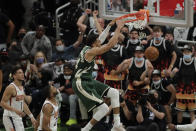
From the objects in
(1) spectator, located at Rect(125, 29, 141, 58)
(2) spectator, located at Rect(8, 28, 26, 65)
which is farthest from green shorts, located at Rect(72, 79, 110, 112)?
(2) spectator, located at Rect(8, 28, 26, 65)

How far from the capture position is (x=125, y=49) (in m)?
14.3

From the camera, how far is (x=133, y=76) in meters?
13.9

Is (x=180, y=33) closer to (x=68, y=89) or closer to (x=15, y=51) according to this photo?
(x=68, y=89)

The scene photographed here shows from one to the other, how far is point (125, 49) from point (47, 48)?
110 inches

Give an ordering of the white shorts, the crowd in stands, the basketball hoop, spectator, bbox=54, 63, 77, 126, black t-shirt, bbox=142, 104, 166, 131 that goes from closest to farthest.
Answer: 1. the basketball hoop
2. the white shorts
3. black t-shirt, bbox=142, 104, 166, 131
4. the crowd in stands
5. spectator, bbox=54, 63, 77, 126

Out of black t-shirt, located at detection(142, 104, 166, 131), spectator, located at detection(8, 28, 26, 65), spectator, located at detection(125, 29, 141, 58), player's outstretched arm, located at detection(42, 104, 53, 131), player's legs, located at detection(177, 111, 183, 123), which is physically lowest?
player's legs, located at detection(177, 111, 183, 123)

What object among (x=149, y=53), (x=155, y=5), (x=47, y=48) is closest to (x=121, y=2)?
(x=155, y=5)

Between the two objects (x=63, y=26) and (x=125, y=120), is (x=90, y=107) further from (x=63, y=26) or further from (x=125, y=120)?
(x=63, y=26)

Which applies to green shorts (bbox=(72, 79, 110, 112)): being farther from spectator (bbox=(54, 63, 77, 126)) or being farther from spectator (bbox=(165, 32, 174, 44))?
spectator (bbox=(165, 32, 174, 44))

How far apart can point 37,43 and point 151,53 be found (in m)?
3.62

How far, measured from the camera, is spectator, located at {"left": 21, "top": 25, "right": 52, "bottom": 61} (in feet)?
53.1

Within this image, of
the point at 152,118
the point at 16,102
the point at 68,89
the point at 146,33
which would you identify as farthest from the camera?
the point at 146,33

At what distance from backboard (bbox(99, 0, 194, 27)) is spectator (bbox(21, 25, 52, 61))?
12.5 ft

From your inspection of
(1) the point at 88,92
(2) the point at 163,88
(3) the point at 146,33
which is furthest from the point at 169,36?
(1) the point at 88,92
